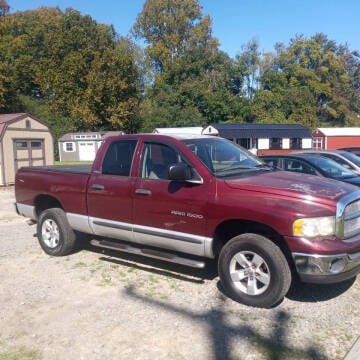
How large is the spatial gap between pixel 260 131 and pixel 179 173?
124 ft

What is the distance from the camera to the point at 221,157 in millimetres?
5598

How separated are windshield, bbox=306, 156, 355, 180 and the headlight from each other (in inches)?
179

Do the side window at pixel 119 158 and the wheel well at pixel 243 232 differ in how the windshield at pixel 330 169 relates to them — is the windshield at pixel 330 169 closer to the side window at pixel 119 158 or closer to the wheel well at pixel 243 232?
the wheel well at pixel 243 232

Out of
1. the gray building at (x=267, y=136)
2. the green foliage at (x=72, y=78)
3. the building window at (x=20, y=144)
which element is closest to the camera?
the building window at (x=20, y=144)

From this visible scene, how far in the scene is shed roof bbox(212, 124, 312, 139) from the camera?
39781 mm

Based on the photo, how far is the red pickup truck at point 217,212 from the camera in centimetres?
435

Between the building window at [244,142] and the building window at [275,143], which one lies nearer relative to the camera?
the building window at [244,142]

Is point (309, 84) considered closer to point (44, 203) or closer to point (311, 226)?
point (44, 203)

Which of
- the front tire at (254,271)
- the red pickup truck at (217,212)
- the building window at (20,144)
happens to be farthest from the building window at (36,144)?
the front tire at (254,271)

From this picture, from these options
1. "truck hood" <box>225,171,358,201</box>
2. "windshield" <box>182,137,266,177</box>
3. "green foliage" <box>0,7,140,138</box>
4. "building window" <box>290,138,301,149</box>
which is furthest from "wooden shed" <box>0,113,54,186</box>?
"building window" <box>290,138,301,149</box>

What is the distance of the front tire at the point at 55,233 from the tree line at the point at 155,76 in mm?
37539

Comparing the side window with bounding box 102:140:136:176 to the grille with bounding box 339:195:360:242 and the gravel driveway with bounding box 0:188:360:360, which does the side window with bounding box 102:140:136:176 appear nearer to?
the gravel driveway with bounding box 0:188:360:360

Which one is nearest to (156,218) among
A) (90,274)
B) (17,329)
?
(90,274)

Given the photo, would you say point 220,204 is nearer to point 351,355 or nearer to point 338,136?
point 351,355
